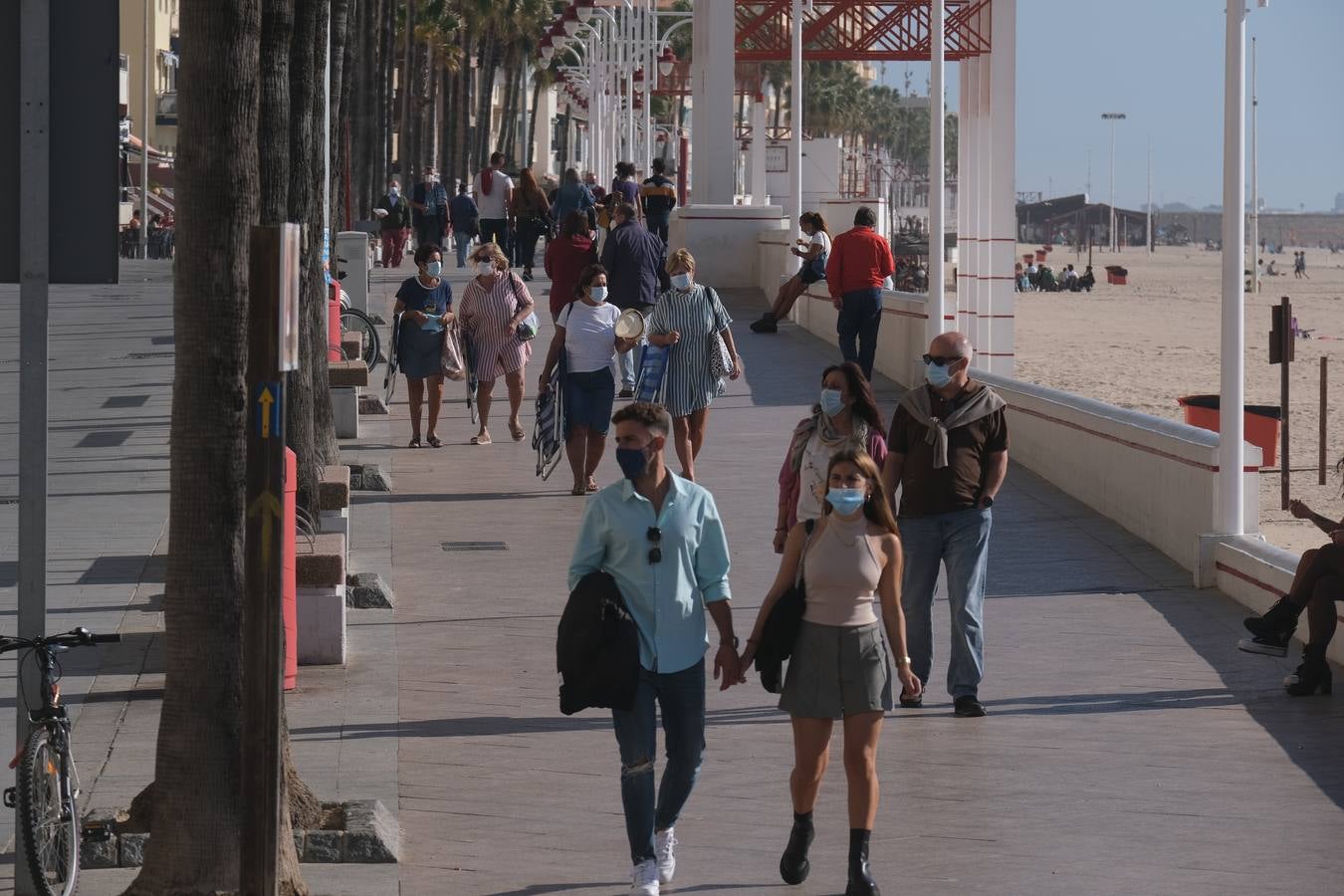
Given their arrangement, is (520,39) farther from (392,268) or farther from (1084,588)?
(1084,588)

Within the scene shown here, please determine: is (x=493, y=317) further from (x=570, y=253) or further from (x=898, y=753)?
(x=898, y=753)

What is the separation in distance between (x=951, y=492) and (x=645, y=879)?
3.41 m

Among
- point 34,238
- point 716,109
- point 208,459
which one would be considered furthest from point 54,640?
point 716,109

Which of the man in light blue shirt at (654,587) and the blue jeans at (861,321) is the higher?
the blue jeans at (861,321)

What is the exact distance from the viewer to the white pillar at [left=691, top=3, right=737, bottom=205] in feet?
124

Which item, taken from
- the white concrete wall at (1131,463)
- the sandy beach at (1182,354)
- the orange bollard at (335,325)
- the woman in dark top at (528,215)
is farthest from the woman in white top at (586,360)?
the woman in dark top at (528,215)

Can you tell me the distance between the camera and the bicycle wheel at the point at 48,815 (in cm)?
612

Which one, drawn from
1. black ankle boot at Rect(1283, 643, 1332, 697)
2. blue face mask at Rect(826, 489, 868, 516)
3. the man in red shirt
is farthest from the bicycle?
the man in red shirt

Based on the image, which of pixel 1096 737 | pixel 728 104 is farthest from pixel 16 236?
pixel 728 104

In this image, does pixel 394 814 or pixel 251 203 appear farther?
pixel 394 814

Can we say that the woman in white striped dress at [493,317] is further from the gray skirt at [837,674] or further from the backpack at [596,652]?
the backpack at [596,652]

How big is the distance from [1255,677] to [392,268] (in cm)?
3401

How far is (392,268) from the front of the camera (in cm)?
4300

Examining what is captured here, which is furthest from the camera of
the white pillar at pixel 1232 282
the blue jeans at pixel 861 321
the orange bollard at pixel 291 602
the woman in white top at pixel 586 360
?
the blue jeans at pixel 861 321
